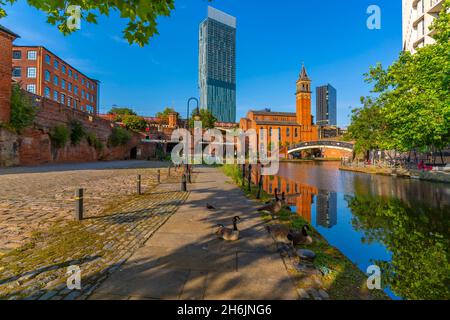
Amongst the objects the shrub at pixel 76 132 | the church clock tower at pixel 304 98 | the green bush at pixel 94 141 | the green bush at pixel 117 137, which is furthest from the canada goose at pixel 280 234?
the church clock tower at pixel 304 98

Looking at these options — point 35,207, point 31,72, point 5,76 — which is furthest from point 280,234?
point 31,72

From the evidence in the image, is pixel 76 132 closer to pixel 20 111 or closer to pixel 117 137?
pixel 20 111

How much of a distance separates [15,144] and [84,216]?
2040 cm

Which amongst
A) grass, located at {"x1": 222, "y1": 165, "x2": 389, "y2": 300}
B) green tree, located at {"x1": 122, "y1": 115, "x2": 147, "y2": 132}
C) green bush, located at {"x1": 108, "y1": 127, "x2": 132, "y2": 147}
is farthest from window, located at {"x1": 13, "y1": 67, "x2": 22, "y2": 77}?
grass, located at {"x1": 222, "y1": 165, "x2": 389, "y2": 300}

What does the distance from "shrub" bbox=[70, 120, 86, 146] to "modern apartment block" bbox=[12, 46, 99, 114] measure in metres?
9.24

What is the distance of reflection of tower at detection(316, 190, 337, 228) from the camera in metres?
7.82

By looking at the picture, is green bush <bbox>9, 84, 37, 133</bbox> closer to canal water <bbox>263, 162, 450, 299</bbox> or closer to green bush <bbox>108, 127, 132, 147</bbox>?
green bush <bbox>108, 127, 132, 147</bbox>

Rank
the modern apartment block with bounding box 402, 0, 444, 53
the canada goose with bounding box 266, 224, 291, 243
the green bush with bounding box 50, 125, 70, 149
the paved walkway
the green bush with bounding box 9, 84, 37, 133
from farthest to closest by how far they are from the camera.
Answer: the modern apartment block with bounding box 402, 0, 444, 53 < the green bush with bounding box 50, 125, 70, 149 < the green bush with bounding box 9, 84, 37, 133 < the canada goose with bounding box 266, 224, 291, 243 < the paved walkway

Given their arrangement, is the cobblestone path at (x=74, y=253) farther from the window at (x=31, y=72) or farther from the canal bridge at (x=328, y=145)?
the window at (x=31, y=72)

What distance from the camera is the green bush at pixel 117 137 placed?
38.6m

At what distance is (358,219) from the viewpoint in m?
7.96

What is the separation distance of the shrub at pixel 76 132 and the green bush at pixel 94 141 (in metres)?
2.01

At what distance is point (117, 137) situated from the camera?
39.3 meters
